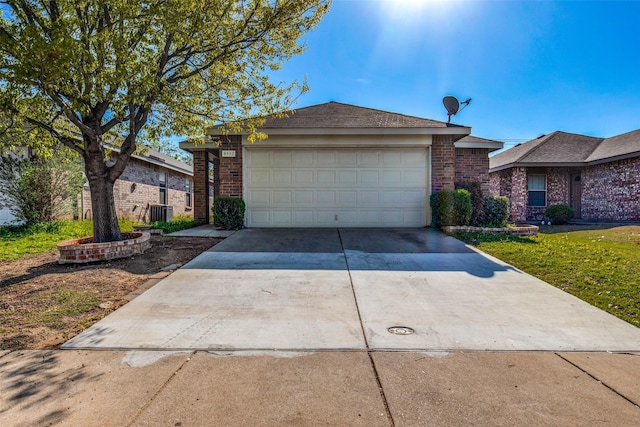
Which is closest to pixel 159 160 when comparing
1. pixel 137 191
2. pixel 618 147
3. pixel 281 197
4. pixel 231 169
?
pixel 137 191

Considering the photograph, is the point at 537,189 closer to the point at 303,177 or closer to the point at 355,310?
the point at 303,177

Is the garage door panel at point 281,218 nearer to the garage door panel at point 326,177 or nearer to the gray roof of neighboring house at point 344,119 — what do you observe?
the garage door panel at point 326,177

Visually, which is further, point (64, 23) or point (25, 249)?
point (25, 249)

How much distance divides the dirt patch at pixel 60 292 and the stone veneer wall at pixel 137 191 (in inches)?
288

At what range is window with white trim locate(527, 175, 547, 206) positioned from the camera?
15.9 m

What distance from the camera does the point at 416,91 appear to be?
12.4m

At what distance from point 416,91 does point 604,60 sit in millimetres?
6877

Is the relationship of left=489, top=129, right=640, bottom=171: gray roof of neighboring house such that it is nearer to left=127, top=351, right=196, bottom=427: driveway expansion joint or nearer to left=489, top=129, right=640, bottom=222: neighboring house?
left=489, top=129, right=640, bottom=222: neighboring house

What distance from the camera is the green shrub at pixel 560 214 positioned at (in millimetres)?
14164

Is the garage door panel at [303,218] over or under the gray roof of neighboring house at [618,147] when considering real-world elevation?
under

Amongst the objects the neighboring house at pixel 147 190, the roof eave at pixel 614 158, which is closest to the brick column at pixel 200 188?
the neighboring house at pixel 147 190

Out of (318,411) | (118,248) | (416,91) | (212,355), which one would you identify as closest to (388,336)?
(318,411)

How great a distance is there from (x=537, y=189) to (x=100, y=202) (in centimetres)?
1695

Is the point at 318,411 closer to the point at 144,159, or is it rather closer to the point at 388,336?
the point at 388,336
